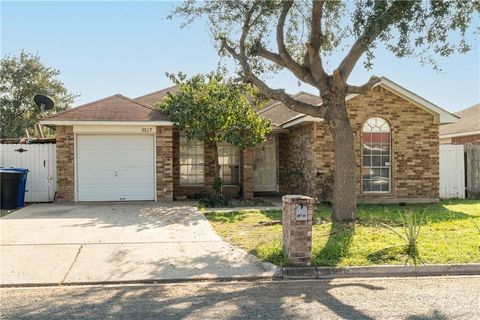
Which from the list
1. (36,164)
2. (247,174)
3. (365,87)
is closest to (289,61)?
(365,87)

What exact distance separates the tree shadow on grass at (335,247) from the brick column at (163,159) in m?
6.83

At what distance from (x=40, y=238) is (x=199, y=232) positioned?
3236 millimetres

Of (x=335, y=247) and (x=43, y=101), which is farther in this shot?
(x=43, y=101)

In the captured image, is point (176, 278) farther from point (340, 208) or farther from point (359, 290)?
point (340, 208)

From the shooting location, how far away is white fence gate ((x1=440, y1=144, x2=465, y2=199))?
658 inches

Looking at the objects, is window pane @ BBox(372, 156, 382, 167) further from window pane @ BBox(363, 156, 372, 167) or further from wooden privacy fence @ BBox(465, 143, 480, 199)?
wooden privacy fence @ BBox(465, 143, 480, 199)

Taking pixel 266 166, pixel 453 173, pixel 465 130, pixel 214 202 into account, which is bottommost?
pixel 214 202

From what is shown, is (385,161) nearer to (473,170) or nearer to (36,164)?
(473,170)

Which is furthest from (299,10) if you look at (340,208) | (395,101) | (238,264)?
(238,264)

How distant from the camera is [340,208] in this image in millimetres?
10578

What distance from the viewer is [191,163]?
55.3 feet

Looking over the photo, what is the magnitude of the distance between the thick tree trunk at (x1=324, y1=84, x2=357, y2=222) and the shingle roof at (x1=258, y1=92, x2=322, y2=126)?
6.11 metres

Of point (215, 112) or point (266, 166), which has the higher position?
point (215, 112)

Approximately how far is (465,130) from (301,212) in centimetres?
1888
